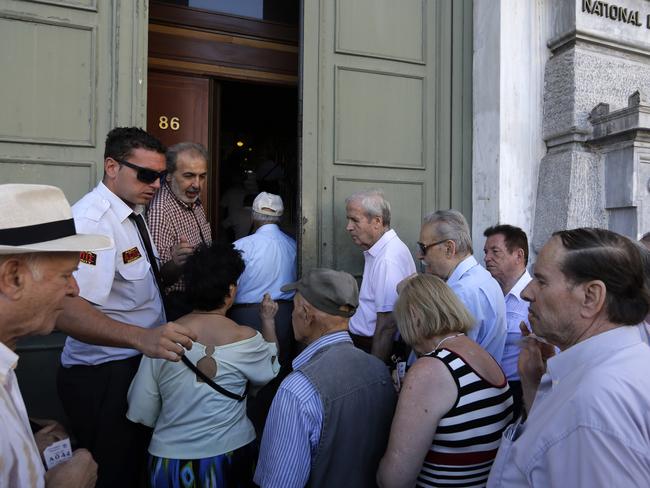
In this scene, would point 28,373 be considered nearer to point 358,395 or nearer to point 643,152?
point 358,395

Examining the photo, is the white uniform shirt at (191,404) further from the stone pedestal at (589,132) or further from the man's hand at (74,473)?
the stone pedestal at (589,132)

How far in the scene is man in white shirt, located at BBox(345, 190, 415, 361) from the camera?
3.10 meters

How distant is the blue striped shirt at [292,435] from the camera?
1.64 metres

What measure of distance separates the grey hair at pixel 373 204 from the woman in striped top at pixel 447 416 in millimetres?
1617

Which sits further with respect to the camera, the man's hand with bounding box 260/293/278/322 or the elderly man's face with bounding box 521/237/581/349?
the man's hand with bounding box 260/293/278/322

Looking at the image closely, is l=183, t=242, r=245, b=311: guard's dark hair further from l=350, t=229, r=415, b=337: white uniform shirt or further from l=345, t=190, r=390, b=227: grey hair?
l=345, t=190, r=390, b=227: grey hair

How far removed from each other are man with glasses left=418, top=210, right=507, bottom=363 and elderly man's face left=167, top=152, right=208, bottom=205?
4.82 ft

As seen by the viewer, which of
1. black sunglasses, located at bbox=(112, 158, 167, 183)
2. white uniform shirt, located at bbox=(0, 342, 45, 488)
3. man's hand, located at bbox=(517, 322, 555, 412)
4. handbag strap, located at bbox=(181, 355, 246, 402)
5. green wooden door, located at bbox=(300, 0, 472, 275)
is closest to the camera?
white uniform shirt, located at bbox=(0, 342, 45, 488)

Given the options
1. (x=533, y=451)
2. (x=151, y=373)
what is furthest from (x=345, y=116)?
(x=533, y=451)

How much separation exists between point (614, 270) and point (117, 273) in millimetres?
1897

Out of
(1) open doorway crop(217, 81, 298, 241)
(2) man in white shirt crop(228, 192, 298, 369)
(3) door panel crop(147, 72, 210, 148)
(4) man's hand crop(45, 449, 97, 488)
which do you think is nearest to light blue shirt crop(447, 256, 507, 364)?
(2) man in white shirt crop(228, 192, 298, 369)

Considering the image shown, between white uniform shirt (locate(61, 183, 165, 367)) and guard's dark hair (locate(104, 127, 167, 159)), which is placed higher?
guard's dark hair (locate(104, 127, 167, 159))

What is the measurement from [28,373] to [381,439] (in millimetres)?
2207

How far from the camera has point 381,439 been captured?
5.92ft
